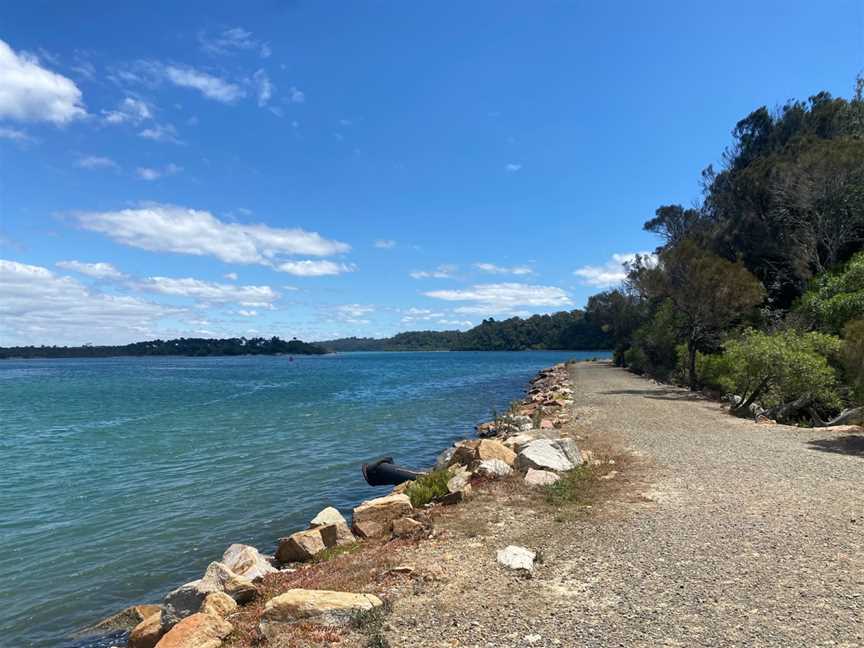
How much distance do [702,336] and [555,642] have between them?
30043mm

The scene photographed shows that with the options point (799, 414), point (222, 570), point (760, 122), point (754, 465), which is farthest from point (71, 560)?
point (760, 122)

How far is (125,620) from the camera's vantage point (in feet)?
24.6

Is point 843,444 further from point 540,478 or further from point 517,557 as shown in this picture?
point 517,557

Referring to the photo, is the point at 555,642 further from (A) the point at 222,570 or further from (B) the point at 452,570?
(A) the point at 222,570

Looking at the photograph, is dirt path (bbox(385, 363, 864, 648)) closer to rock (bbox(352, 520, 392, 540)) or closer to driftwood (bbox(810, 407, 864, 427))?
rock (bbox(352, 520, 392, 540))

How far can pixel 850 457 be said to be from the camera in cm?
1118

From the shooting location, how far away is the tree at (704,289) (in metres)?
27.6

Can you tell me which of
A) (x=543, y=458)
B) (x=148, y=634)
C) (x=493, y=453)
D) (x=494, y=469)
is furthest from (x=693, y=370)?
(x=148, y=634)

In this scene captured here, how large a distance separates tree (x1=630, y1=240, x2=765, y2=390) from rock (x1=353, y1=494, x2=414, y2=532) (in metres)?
24.4

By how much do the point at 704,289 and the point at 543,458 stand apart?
72.5ft

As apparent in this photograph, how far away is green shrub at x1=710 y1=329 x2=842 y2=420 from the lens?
16656 millimetres

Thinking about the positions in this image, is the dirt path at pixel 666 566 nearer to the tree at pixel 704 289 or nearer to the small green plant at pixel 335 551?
the small green plant at pixel 335 551

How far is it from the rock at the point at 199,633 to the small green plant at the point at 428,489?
4.87 meters

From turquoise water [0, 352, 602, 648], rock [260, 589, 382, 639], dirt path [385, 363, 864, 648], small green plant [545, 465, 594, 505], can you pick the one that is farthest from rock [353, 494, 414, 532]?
rock [260, 589, 382, 639]
